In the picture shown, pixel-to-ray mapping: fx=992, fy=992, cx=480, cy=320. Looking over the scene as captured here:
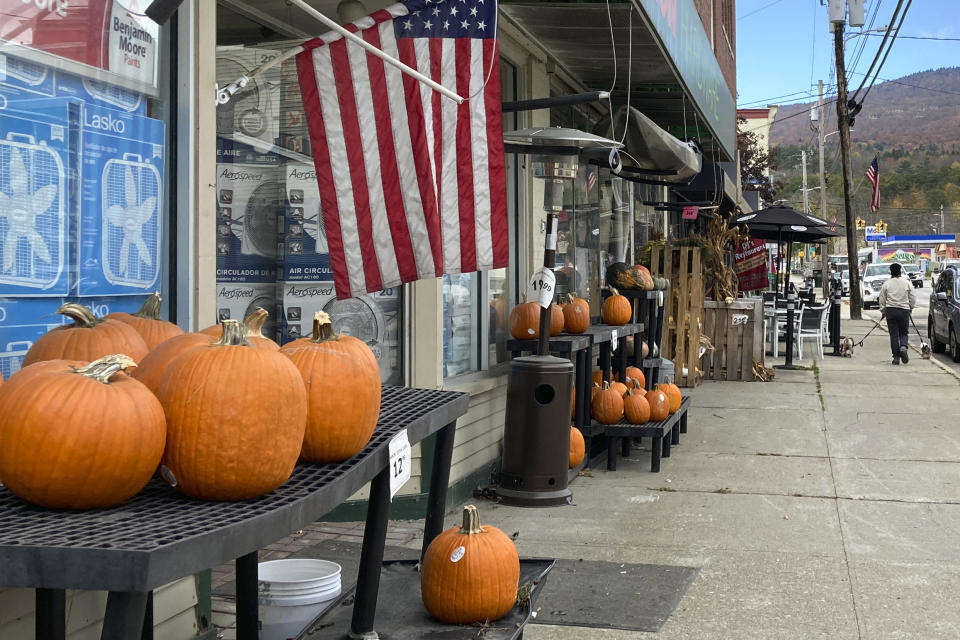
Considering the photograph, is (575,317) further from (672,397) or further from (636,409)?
(672,397)

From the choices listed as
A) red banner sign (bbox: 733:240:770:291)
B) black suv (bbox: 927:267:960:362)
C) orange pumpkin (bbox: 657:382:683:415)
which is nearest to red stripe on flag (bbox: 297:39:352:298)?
orange pumpkin (bbox: 657:382:683:415)

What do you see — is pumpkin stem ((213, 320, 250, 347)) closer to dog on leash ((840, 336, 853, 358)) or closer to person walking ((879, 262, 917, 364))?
person walking ((879, 262, 917, 364))

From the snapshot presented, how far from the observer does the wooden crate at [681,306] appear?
13430mm

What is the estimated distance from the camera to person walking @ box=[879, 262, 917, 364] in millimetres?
18516

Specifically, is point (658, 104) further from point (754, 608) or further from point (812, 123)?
point (812, 123)

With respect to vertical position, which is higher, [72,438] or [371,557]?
[72,438]

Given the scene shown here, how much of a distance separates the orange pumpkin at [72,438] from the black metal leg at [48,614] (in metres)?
0.79

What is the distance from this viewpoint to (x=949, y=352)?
853 inches

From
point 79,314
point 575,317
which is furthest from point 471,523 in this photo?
point 575,317

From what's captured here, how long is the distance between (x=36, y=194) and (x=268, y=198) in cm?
254

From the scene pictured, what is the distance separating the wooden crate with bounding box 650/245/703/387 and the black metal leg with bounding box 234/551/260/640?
10.4 m

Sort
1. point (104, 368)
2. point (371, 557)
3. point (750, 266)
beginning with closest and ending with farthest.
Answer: point (104, 368) < point (371, 557) < point (750, 266)

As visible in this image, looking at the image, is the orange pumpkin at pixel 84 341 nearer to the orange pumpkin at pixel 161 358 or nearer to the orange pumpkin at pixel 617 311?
the orange pumpkin at pixel 161 358

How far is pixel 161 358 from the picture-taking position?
8.24 feet
